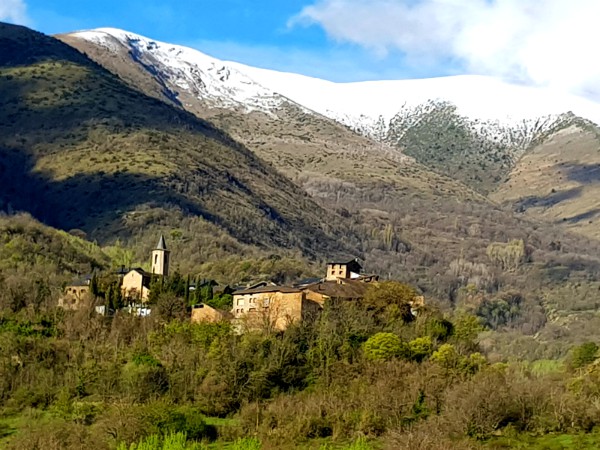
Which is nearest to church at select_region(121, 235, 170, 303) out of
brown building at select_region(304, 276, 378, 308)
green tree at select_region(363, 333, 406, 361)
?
brown building at select_region(304, 276, 378, 308)

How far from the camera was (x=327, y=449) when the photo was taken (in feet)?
225

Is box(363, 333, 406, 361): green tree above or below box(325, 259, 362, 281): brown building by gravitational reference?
below

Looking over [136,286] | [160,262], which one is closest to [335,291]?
[136,286]

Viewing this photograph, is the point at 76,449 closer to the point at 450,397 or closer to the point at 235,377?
the point at 235,377

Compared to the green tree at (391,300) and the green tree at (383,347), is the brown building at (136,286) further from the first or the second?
the green tree at (383,347)

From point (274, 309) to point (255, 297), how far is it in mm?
3860

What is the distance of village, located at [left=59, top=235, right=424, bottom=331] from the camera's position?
88.0 metres

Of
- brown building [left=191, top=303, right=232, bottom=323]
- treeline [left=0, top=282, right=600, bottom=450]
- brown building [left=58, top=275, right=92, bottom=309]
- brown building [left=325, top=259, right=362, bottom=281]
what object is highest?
brown building [left=325, top=259, right=362, bottom=281]

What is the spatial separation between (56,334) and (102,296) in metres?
10.1

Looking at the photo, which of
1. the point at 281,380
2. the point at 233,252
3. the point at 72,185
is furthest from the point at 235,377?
the point at 72,185

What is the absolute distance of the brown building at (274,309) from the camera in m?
87.2

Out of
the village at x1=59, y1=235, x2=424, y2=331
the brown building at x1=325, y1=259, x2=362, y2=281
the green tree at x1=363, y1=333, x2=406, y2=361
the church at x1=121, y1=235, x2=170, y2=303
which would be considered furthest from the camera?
the brown building at x1=325, y1=259, x2=362, y2=281

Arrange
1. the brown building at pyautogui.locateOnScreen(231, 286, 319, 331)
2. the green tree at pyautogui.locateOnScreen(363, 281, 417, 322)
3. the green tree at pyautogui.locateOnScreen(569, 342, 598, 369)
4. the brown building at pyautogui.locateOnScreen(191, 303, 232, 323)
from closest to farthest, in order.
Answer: the brown building at pyautogui.locateOnScreen(231, 286, 319, 331), the green tree at pyautogui.locateOnScreen(363, 281, 417, 322), the brown building at pyautogui.locateOnScreen(191, 303, 232, 323), the green tree at pyautogui.locateOnScreen(569, 342, 598, 369)

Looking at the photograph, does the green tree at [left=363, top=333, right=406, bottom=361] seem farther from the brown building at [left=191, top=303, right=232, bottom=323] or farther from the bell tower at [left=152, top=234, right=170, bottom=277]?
the bell tower at [left=152, top=234, right=170, bottom=277]
